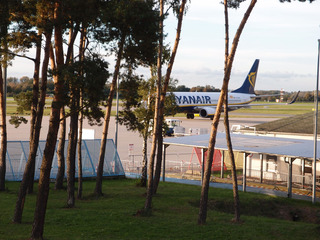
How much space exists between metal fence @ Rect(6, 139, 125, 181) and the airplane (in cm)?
3806

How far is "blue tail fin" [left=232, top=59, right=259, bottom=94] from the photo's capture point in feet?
292

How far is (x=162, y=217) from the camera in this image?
1902 centimetres

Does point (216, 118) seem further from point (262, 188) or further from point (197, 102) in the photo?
point (197, 102)

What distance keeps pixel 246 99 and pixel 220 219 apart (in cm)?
6858

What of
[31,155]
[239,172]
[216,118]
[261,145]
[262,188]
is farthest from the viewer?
[239,172]

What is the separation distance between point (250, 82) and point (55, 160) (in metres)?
66.1

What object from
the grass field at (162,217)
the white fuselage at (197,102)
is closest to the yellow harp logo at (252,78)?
the white fuselage at (197,102)

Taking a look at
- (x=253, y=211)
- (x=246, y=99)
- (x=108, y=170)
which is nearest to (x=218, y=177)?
(x=108, y=170)

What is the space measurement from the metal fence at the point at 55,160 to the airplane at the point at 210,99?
38065mm

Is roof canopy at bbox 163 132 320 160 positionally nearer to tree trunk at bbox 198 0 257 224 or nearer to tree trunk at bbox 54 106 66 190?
tree trunk at bbox 54 106 66 190

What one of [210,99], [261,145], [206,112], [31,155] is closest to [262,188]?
[261,145]

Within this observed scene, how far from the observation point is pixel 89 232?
16.1 metres

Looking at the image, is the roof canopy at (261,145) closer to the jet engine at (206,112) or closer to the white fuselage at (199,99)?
the white fuselage at (199,99)

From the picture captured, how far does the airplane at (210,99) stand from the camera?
71875 mm
